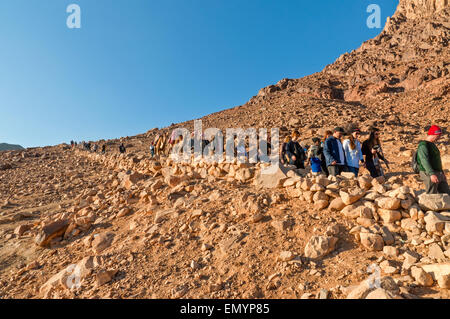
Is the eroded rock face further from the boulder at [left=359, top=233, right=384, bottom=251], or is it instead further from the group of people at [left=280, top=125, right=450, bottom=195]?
the boulder at [left=359, top=233, right=384, bottom=251]

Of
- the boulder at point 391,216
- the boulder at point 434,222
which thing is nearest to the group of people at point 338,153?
the boulder at point 391,216

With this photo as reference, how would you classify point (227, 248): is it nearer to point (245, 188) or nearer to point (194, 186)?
point (245, 188)

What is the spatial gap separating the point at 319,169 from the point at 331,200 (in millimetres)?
2041

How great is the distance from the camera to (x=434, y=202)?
313cm

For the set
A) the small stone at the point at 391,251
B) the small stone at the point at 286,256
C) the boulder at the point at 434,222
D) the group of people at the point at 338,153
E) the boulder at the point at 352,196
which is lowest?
the small stone at the point at 286,256

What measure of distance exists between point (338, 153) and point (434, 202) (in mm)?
2406

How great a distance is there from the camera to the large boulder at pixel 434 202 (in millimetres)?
3078

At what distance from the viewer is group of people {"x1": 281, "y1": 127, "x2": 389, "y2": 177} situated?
17.6 feet

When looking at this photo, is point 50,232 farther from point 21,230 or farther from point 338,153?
point 338,153

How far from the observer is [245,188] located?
5441mm

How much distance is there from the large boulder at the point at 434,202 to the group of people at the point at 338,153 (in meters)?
2.08

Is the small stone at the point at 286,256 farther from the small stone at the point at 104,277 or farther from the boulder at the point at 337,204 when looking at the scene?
the small stone at the point at 104,277

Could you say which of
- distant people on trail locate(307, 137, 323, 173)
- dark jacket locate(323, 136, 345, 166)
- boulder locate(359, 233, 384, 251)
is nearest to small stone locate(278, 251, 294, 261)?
boulder locate(359, 233, 384, 251)

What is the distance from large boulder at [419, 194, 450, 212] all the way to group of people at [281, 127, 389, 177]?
2083 mm
